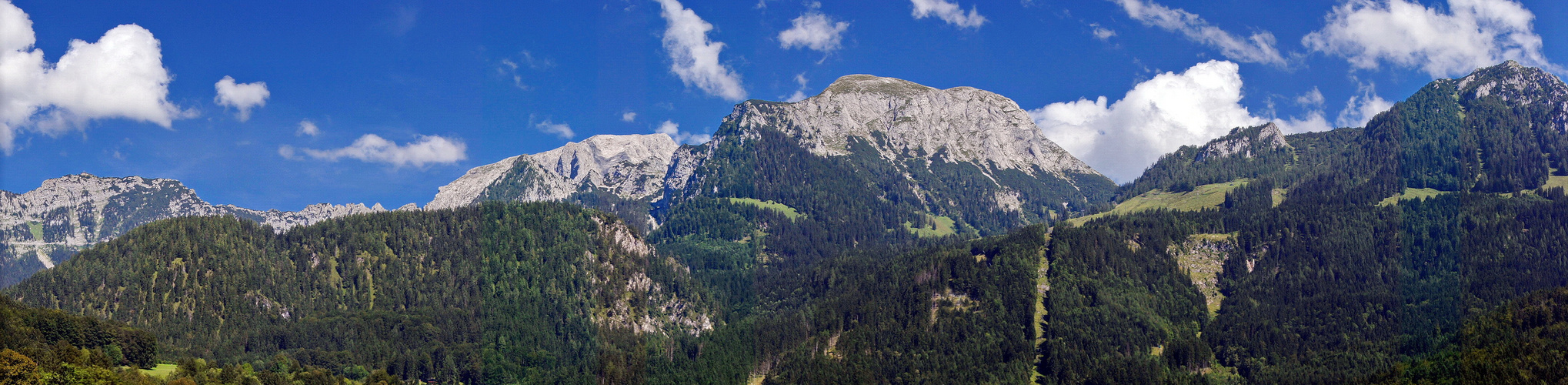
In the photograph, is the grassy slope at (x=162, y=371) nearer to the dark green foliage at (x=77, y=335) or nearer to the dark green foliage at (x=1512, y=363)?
the dark green foliage at (x=77, y=335)

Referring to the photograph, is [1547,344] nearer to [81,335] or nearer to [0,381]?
[0,381]

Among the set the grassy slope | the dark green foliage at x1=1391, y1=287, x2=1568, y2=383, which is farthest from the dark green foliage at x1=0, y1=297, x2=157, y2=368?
the dark green foliage at x1=1391, y1=287, x2=1568, y2=383

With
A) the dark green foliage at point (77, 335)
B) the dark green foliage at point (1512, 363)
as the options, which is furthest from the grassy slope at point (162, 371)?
the dark green foliage at point (1512, 363)

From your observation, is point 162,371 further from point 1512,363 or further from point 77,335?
point 1512,363

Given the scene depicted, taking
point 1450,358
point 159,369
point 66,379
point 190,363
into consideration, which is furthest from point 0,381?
point 1450,358

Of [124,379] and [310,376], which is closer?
[124,379]

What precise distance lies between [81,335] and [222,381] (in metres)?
29.1

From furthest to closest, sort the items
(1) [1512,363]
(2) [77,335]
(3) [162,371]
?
(1) [1512,363] < (3) [162,371] < (2) [77,335]

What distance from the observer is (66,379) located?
126812 mm

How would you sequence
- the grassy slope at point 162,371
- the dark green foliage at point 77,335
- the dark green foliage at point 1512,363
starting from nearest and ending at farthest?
the dark green foliage at point 77,335 → the grassy slope at point 162,371 → the dark green foliage at point 1512,363

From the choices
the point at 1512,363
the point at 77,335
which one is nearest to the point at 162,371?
the point at 77,335

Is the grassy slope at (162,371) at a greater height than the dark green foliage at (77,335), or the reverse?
the dark green foliage at (77,335)

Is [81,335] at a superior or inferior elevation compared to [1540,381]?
superior

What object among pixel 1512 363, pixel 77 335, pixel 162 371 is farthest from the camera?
pixel 1512 363
